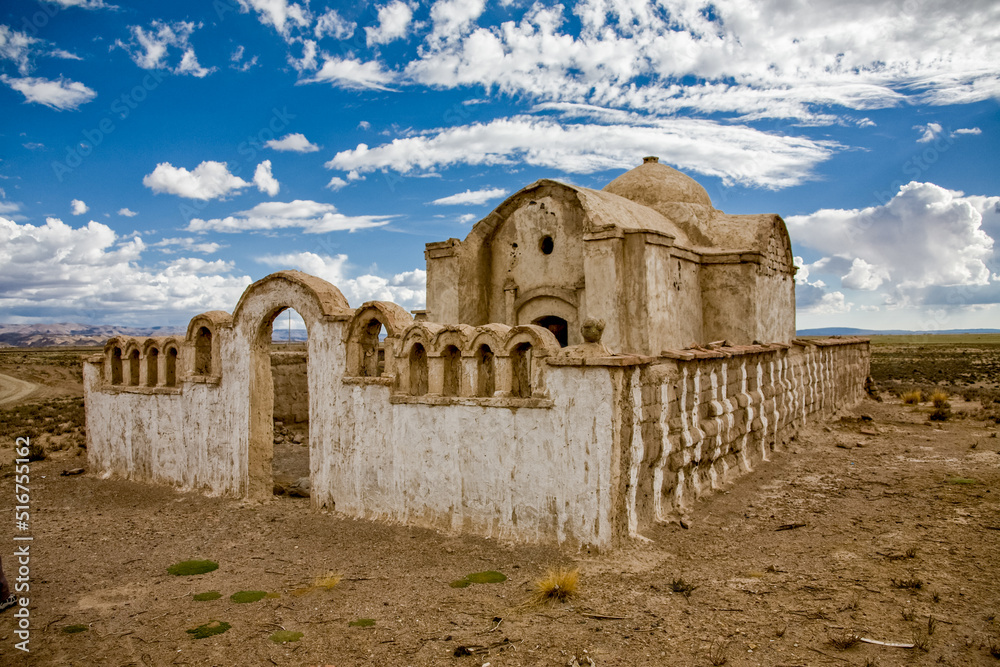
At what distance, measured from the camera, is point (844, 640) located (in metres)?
5.04

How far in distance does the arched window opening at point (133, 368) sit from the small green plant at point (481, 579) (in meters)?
8.55

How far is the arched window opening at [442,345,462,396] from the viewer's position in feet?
27.6

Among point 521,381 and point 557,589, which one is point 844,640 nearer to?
point 557,589

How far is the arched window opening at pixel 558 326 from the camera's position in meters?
13.9

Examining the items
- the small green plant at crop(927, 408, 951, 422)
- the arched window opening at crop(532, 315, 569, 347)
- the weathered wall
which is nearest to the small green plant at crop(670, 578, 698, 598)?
the arched window opening at crop(532, 315, 569, 347)

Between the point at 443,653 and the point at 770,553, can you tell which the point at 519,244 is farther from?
the point at 443,653

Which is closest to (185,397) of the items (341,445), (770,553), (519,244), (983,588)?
(341,445)

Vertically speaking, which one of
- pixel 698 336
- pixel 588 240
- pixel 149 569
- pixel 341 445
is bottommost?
pixel 149 569

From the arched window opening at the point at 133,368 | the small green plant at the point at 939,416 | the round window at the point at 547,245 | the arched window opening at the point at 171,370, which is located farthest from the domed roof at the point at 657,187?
the arched window opening at the point at 133,368

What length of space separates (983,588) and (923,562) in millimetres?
694

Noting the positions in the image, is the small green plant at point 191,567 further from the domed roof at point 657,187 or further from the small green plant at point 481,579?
the domed roof at point 657,187

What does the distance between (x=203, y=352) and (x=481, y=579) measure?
23.1ft

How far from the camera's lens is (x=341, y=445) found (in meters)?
9.11

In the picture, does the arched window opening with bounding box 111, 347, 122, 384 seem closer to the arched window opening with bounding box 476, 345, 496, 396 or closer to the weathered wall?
the weathered wall
